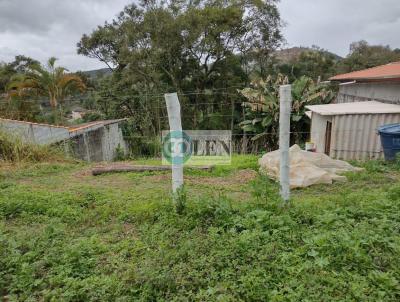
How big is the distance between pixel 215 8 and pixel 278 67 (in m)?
5.68

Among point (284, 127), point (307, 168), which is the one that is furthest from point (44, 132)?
point (284, 127)

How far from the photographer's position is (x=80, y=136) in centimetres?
1005

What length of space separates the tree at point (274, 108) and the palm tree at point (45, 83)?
7809mm

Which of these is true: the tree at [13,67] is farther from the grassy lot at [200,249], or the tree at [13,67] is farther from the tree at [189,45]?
the grassy lot at [200,249]

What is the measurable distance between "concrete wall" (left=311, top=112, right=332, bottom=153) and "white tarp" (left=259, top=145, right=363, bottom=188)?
7.99ft

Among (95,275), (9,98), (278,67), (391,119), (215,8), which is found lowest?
(95,275)

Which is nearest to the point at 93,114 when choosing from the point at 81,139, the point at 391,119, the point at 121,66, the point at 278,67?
the point at 121,66

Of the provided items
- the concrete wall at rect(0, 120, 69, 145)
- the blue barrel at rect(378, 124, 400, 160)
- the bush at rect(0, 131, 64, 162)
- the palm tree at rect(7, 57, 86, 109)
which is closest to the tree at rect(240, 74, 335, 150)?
the blue barrel at rect(378, 124, 400, 160)

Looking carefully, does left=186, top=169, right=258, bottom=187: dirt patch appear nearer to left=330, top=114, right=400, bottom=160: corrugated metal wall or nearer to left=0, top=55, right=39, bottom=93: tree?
left=330, top=114, right=400, bottom=160: corrugated metal wall

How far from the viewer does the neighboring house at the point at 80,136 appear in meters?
8.00

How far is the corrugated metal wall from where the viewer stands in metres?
7.14

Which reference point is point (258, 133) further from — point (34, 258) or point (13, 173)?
point (34, 258)

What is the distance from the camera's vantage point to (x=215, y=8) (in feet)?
43.7

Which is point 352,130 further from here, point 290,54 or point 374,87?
point 290,54
